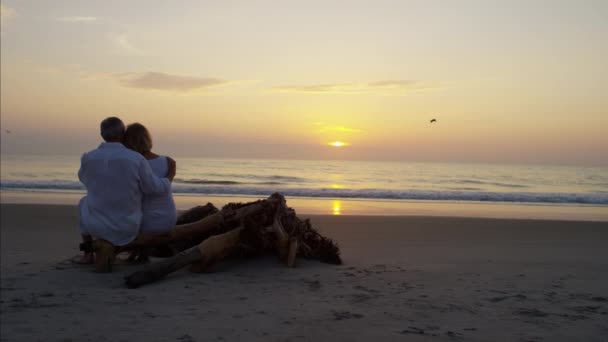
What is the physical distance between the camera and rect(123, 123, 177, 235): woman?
5133 mm

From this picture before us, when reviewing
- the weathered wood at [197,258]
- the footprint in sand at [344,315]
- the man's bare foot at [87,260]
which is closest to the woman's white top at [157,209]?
the weathered wood at [197,258]

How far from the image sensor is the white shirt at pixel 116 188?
15.9 feet

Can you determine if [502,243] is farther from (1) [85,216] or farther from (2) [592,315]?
(1) [85,216]

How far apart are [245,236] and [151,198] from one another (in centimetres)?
117

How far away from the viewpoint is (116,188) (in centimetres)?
488

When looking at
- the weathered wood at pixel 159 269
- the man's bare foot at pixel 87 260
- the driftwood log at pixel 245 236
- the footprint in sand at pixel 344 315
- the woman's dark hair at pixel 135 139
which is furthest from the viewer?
the man's bare foot at pixel 87 260

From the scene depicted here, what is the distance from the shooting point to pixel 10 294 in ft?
14.6

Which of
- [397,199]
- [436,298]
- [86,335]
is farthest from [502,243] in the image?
[397,199]

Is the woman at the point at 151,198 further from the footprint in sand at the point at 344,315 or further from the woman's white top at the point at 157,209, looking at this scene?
the footprint in sand at the point at 344,315

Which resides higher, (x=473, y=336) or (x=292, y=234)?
(x=292, y=234)

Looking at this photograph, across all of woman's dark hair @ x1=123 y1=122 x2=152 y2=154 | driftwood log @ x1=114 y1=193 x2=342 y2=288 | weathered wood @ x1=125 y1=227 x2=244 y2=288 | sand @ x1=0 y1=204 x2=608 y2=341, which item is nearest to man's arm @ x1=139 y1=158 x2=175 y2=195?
woman's dark hair @ x1=123 y1=122 x2=152 y2=154

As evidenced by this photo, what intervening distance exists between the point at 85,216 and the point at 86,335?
6.53 feet

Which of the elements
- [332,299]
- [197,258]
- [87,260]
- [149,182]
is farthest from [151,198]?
[332,299]

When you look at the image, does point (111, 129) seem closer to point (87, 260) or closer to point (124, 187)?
point (124, 187)
